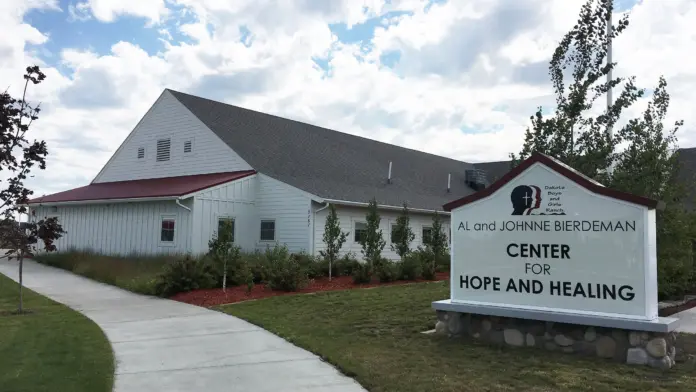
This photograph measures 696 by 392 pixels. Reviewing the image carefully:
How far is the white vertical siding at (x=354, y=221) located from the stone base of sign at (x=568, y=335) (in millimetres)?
11960

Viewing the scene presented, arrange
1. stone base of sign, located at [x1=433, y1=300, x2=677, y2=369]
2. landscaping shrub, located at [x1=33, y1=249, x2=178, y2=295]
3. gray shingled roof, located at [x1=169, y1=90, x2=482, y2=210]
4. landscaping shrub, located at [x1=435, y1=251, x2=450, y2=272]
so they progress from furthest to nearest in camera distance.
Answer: gray shingled roof, located at [x1=169, y1=90, x2=482, y2=210], landscaping shrub, located at [x1=435, y1=251, x2=450, y2=272], landscaping shrub, located at [x1=33, y1=249, x2=178, y2=295], stone base of sign, located at [x1=433, y1=300, x2=677, y2=369]

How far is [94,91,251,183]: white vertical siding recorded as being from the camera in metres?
24.0

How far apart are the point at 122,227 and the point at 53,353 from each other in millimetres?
15089

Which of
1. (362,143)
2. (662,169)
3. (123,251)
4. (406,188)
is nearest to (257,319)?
(662,169)

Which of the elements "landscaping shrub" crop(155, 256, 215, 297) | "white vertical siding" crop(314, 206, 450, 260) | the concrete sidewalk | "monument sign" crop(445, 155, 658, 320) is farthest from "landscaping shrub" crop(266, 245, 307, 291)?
"monument sign" crop(445, 155, 658, 320)

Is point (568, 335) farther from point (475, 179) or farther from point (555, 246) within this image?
point (475, 179)

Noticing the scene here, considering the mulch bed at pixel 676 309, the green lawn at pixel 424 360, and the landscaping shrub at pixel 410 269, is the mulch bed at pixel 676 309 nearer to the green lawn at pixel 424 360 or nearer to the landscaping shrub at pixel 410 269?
the green lawn at pixel 424 360

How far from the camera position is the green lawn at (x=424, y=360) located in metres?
6.46

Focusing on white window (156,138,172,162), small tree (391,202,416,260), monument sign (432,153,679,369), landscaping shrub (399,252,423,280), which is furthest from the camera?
white window (156,138,172,162)

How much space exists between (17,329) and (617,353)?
32.8 ft

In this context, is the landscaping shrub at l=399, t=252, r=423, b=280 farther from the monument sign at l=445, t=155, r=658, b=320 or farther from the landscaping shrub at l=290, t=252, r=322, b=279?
the monument sign at l=445, t=155, r=658, b=320

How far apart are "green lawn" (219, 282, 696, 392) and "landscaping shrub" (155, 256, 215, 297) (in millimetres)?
3790

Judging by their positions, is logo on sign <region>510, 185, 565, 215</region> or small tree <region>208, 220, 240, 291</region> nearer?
logo on sign <region>510, 185, 565, 215</region>

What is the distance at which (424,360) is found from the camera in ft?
24.9
